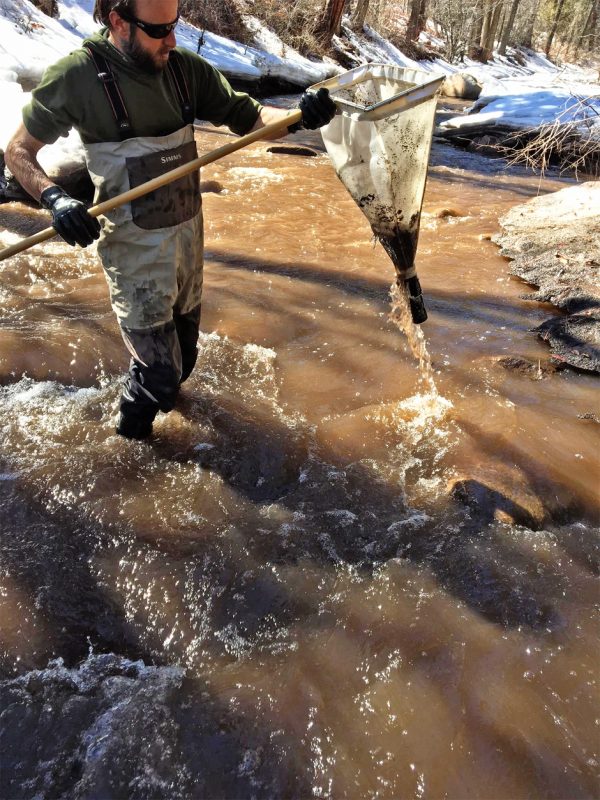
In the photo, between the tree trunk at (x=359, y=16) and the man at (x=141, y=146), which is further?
the tree trunk at (x=359, y=16)

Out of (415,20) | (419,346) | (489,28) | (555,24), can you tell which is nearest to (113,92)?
(419,346)

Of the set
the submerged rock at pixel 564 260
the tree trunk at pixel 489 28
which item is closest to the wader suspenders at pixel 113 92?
the submerged rock at pixel 564 260

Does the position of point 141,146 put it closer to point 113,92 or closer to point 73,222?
point 113,92

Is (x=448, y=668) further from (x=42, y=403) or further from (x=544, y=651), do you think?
(x=42, y=403)

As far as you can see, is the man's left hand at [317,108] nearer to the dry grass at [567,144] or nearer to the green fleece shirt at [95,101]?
the green fleece shirt at [95,101]

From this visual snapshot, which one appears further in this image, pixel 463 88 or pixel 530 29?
pixel 530 29

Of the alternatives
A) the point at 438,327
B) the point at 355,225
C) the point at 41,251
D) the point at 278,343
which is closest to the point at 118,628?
the point at 278,343

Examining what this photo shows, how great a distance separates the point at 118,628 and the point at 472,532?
1630 millimetres

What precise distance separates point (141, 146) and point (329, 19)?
66.9 ft

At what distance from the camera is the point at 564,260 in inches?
229

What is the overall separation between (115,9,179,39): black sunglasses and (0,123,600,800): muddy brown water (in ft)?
6.41

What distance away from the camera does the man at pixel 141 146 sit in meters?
2.36

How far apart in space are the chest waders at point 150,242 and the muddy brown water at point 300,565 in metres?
0.57

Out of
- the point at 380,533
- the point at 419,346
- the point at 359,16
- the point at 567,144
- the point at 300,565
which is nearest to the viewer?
the point at 300,565
